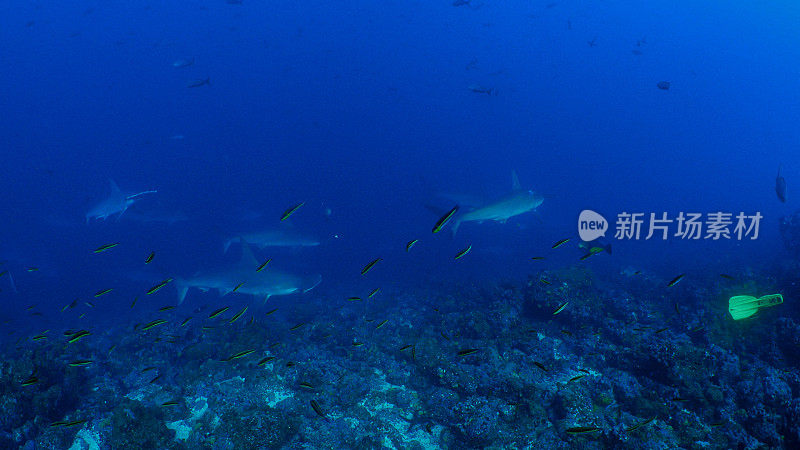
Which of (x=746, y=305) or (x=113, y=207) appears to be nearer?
(x=746, y=305)

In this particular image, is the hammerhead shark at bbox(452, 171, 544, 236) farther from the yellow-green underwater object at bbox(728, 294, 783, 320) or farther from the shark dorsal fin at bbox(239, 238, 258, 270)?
the shark dorsal fin at bbox(239, 238, 258, 270)

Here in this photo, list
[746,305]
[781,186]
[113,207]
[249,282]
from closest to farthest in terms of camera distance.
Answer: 1. [746,305]
2. [781,186]
3. [249,282]
4. [113,207]

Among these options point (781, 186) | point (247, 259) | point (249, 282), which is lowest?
point (249, 282)

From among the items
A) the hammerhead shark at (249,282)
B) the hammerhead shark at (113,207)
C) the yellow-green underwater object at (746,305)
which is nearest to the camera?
the yellow-green underwater object at (746,305)

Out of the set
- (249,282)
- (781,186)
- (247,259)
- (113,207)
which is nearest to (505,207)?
(781,186)

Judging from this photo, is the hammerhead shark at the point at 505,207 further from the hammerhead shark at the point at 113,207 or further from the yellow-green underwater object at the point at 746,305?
the hammerhead shark at the point at 113,207

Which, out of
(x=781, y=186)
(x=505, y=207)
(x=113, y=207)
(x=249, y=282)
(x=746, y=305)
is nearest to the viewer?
(x=746, y=305)

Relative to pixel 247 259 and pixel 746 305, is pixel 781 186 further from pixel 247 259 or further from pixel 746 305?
pixel 247 259

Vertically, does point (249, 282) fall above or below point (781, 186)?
below

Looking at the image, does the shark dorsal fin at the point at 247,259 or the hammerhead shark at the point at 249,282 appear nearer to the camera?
the hammerhead shark at the point at 249,282

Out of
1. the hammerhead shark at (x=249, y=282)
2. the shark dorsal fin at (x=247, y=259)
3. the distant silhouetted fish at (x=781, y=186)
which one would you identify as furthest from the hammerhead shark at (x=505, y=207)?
the shark dorsal fin at (x=247, y=259)

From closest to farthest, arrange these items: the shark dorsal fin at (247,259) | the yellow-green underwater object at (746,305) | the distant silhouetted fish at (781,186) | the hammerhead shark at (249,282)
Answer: the yellow-green underwater object at (746,305) < the distant silhouetted fish at (781,186) < the hammerhead shark at (249,282) < the shark dorsal fin at (247,259)

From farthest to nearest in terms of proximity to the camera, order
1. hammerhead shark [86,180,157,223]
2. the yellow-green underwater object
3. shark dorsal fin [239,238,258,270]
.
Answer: hammerhead shark [86,180,157,223]
shark dorsal fin [239,238,258,270]
the yellow-green underwater object

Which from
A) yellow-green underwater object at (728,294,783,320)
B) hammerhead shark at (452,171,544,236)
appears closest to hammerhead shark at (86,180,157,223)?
hammerhead shark at (452,171,544,236)
